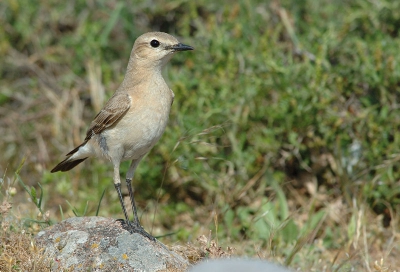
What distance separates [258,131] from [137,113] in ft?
6.90

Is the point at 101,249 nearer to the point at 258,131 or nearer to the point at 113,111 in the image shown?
the point at 113,111

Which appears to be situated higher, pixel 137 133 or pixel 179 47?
pixel 179 47

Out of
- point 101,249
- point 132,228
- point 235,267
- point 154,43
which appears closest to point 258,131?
point 154,43

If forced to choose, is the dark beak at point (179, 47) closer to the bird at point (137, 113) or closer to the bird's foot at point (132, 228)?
the bird at point (137, 113)

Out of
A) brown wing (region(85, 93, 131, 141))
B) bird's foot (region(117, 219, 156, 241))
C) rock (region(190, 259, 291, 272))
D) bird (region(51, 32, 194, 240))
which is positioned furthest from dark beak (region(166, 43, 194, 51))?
rock (region(190, 259, 291, 272))

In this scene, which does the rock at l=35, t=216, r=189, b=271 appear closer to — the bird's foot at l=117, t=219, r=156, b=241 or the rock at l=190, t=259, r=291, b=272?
the bird's foot at l=117, t=219, r=156, b=241

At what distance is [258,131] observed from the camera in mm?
6930

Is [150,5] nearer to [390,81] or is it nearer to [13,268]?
[390,81]

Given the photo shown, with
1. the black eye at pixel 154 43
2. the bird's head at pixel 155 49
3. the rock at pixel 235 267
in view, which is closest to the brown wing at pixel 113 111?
the bird's head at pixel 155 49

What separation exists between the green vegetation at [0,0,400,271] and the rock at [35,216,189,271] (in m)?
1.23

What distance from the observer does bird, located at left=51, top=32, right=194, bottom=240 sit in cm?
514

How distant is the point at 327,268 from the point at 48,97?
4684 millimetres

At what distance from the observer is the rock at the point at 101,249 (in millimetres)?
4320

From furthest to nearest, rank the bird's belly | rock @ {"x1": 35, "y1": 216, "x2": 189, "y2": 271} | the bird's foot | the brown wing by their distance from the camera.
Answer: the brown wing, the bird's belly, the bird's foot, rock @ {"x1": 35, "y1": 216, "x2": 189, "y2": 271}
